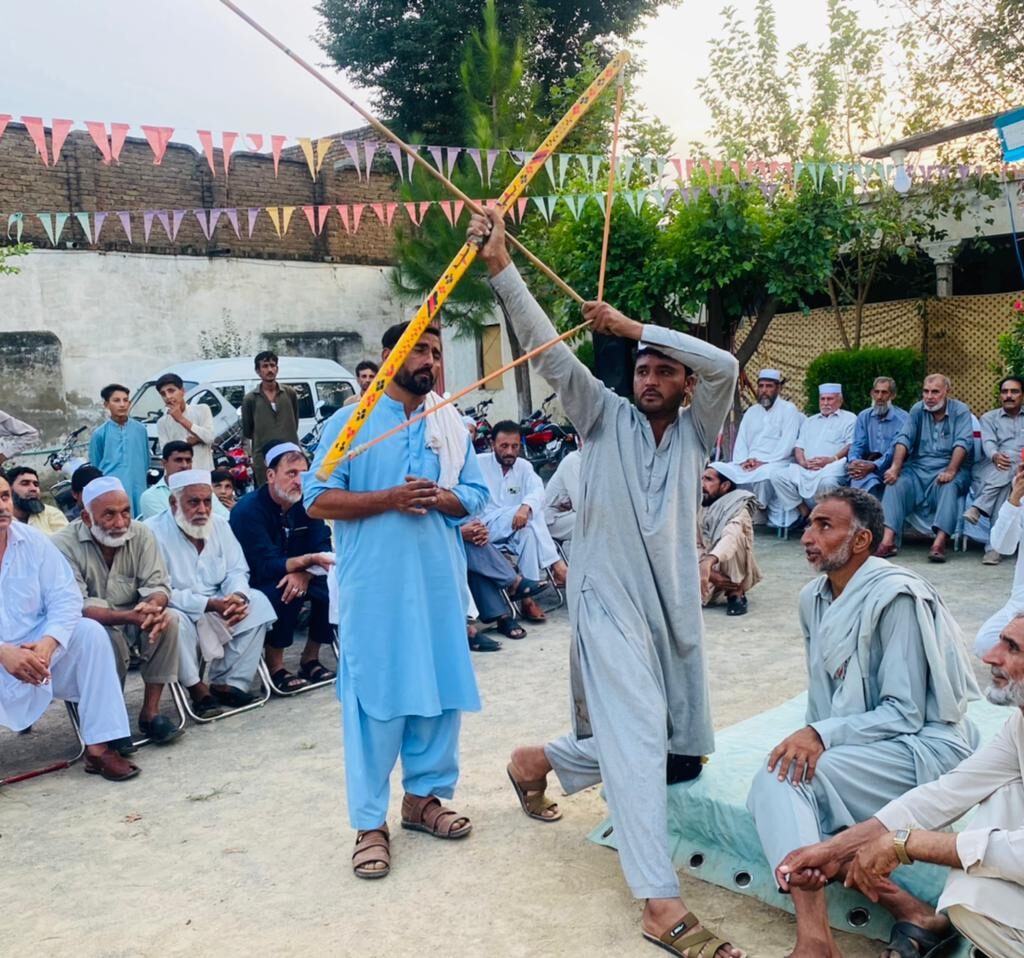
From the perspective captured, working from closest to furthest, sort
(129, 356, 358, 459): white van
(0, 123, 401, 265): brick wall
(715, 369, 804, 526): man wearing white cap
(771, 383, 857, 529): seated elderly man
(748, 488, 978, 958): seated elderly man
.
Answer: (748, 488, 978, 958): seated elderly man
(771, 383, 857, 529): seated elderly man
(715, 369, 804, 526): man wearing white cap
(129, 356, 358, 459): white van
(0, 123, 401, 265): brick wall

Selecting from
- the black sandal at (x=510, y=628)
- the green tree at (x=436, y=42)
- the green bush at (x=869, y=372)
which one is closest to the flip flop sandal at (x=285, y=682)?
the black sandal at (x=510, y=628)

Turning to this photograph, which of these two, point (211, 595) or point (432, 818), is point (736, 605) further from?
point (432, 818)

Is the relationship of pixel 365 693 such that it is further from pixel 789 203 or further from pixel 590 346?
pixel 590 346

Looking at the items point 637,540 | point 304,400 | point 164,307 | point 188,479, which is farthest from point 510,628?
point 164,307

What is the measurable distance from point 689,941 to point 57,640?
3.04 metres

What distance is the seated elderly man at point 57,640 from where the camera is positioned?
4547 millimetres

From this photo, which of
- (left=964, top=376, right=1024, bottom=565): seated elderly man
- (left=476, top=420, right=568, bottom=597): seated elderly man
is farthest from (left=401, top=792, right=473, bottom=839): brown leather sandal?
(left=964, top=376, right=1024, bottom=565): seated elderly man

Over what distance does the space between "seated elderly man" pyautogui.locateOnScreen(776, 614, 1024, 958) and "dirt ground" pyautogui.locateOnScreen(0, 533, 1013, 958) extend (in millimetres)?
355

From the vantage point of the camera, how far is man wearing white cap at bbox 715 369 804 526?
983cm

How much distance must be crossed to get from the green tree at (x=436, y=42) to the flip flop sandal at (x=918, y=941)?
16206mm

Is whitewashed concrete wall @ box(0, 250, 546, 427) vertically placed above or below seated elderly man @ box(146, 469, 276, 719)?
above

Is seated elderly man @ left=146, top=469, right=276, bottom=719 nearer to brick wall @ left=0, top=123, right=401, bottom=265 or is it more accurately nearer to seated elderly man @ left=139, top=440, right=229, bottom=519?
seated elderly man @ left=139, top=440, right=229, bottom=519

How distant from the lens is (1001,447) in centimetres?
839

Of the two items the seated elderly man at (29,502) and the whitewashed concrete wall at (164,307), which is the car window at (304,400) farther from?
the seated elderly man at (29,502)
